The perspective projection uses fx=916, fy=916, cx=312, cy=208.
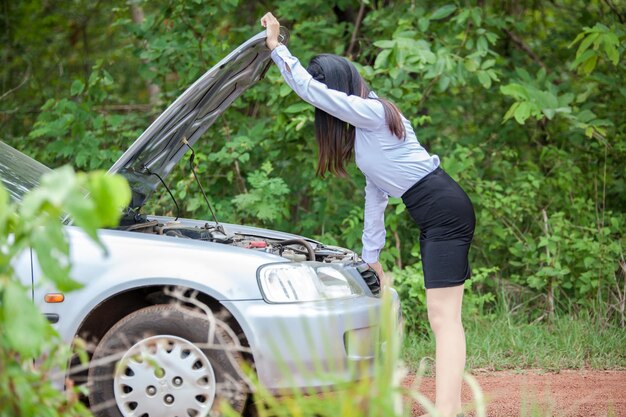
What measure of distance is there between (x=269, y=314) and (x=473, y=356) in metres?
2.75

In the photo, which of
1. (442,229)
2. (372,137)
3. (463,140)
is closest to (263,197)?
(463,140)

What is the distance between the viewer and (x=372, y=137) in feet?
14.4

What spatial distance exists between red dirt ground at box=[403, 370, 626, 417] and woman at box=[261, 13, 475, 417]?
1.91 ft

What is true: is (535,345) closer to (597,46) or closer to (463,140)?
(597,46)

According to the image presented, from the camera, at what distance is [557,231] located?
7.62m

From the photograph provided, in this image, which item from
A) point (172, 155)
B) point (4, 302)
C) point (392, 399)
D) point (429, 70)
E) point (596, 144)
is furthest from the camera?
point (596, 144)

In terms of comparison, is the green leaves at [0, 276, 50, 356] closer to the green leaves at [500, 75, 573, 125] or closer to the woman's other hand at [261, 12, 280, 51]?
the woman's other hand at [261, 12, 280, 51]


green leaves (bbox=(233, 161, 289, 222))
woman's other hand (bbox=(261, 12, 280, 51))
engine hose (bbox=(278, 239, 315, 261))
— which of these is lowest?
engine hose (bbox=(278, 239, 315, 261))

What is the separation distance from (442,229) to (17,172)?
85.7 inches

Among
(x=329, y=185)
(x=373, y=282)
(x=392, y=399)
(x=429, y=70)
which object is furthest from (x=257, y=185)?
(x=392, y=399)

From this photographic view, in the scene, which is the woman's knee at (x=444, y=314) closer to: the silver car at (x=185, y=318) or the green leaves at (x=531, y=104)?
the silver car at (x=185, y=318)

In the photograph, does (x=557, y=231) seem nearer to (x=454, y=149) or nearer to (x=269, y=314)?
(x=454, y=149)

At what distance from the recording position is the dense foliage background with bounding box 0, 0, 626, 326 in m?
7.38

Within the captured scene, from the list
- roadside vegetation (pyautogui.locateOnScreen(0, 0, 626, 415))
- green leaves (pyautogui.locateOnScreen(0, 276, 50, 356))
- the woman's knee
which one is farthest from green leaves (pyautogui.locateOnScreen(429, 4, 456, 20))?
green leaves (pyautogui.locateOnScreen(0, 276, 50, 356))
